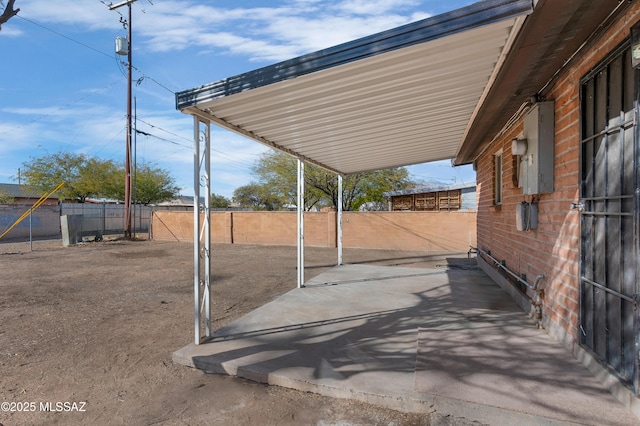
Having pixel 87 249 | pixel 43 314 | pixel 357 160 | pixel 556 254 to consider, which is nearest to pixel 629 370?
pixel 556 254

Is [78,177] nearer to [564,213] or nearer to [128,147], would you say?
[128,147]

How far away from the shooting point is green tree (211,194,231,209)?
49438 mm

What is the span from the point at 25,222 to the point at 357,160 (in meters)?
22.3

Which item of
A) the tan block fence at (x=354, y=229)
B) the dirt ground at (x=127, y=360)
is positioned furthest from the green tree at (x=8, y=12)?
the tan block fence at (x=354, y=229)

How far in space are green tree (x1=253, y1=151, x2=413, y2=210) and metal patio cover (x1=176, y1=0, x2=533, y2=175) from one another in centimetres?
1535

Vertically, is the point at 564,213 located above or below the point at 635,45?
below

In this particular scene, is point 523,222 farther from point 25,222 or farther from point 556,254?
point 25,222

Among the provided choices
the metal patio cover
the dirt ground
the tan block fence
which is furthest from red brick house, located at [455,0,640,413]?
the tan block fence

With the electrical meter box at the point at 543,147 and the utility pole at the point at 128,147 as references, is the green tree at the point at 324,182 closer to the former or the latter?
the utility pole at the point at 128,147

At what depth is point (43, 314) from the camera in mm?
5727

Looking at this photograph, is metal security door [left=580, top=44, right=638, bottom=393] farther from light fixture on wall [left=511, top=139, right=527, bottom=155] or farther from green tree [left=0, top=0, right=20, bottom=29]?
green tree [left=0, top=0, right=20, bottom=29]

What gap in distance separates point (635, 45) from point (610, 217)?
1.25m

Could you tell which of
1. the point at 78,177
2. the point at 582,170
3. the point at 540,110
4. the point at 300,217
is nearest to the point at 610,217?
the point at 582,170

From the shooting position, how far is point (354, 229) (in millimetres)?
16484
